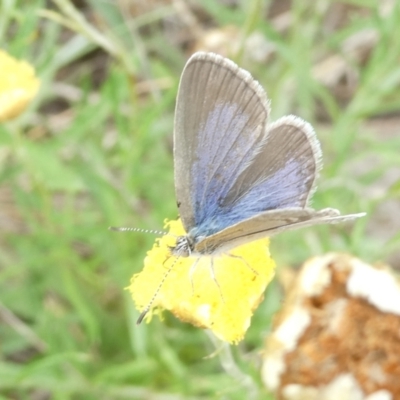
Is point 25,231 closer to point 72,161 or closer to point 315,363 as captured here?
point 72,161

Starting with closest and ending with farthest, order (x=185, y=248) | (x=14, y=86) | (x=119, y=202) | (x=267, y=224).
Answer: (x=267, y=224), (x=185, y=248), (x=14, y=86), (x=119, y=202)

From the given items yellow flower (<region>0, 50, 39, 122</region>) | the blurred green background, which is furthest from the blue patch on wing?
yellow flower (<region>0, 50, 39, 122</region>)

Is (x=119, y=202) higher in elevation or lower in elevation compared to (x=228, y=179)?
higher

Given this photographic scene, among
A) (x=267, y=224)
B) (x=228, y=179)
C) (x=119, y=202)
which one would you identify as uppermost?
(x=119, y=202)

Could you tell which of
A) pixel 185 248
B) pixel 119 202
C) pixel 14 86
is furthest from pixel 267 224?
pixel 119 202

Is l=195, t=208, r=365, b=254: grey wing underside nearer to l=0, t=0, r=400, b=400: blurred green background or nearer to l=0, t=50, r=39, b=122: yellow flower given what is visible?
l=0, t=0, r=400, b=400: blurred green background

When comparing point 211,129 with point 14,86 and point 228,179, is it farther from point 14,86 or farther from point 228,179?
point 14,86

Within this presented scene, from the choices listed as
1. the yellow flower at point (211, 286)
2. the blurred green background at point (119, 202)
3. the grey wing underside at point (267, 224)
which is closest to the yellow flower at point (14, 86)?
the blurred green background at point (119, 202)
